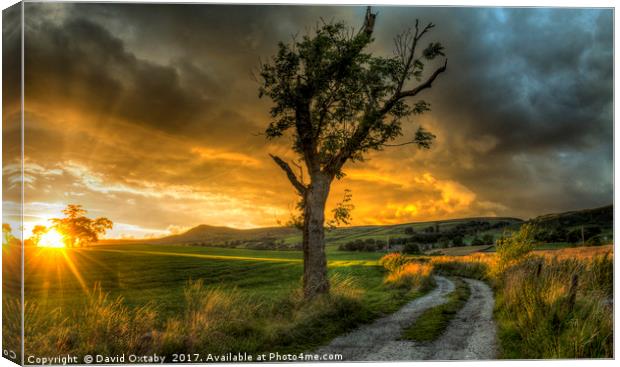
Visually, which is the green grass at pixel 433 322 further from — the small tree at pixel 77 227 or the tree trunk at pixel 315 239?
the small tree at pixel 77 227

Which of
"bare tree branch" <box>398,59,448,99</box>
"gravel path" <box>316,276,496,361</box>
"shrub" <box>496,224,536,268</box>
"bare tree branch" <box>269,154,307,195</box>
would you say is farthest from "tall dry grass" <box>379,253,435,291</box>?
"bare tree branch" <box>398,59,448,99</box>

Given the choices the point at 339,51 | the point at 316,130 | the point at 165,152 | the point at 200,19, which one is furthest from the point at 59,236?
the point at 339,51

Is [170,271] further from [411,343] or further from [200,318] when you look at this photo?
[411,343]

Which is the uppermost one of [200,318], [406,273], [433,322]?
[200,318]

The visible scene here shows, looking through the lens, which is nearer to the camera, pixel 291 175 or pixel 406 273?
pixel 291 175

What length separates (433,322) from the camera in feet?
43.6

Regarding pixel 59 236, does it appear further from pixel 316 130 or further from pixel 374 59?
pixel 374 59

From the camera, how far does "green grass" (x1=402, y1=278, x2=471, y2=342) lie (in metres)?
12.0

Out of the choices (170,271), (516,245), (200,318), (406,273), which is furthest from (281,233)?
(200,318)

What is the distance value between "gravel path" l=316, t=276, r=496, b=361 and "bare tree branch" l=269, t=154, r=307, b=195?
430 cm

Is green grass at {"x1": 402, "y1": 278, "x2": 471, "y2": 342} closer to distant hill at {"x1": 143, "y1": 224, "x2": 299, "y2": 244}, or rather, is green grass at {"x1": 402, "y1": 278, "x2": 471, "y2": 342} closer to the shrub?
the shrub

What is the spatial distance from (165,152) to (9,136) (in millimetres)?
5118

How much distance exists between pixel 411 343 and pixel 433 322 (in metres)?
2.09

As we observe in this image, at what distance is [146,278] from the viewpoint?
31.6 m
